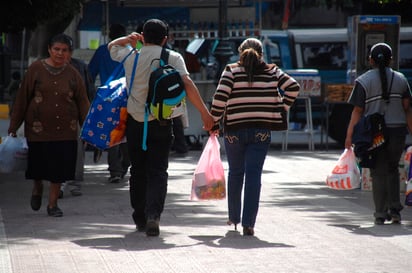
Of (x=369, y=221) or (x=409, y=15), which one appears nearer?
(x=369, y=221)

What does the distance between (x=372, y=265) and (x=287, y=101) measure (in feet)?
6.83

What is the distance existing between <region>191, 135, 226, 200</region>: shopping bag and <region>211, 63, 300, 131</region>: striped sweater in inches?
17.9

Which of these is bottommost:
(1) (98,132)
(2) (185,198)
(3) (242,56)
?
(2) (185,198)

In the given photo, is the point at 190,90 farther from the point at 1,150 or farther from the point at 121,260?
the point at 1,150

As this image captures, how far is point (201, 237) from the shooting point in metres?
9.40

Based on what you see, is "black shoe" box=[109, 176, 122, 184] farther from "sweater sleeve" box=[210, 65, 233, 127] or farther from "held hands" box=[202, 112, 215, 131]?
"held hands" box=[202, 112, 215, 131]

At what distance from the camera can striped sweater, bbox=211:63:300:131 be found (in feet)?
31.1

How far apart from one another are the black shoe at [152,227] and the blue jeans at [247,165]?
751 mm

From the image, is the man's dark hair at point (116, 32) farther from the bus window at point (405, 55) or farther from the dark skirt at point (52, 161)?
the bus window at point (405, 55)

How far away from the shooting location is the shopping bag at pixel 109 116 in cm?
948

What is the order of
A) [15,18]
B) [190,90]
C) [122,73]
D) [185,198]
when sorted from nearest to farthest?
[190,90]
[122,73]
[185,198]
[15,18]

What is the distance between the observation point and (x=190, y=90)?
9.27m

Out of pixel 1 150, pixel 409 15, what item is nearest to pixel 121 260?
pixel 1 150

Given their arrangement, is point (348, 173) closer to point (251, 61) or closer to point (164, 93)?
point (251, 61)
